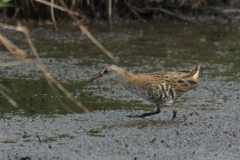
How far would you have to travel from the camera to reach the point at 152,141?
445 centimetres

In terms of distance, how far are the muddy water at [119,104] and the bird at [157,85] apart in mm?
256

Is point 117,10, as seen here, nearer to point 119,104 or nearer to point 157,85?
point 119,104

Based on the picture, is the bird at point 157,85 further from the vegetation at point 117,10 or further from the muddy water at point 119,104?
the vegetation at point 117,10

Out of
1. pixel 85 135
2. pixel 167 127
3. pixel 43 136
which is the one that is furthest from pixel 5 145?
pixel 167 127

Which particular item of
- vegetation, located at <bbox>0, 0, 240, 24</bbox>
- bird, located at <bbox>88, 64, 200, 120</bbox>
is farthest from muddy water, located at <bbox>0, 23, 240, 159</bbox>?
vegetation, located at <bbox>0, 0, 240, 24</bbox>

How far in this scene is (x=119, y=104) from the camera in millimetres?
5879

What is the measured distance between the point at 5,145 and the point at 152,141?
147cm

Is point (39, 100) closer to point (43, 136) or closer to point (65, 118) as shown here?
point (65, 118)

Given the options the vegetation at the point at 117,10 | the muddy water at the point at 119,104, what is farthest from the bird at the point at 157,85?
the vegetation at the point at 117,10

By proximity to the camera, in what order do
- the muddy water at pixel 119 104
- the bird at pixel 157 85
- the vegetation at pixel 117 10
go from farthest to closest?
the vegetation at pixel 117 10, the bird at pixel 157 85, the muddy water at pixel 119 104

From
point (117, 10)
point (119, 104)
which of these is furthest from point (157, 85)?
point (117, 10)

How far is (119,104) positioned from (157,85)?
30.6 inches

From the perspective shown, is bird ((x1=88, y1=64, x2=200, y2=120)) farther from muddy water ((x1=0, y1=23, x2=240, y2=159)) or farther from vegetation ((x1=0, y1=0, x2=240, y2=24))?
vegetation ((x1=0, y1=0, x2=240, y2=24))

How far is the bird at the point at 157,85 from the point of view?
17.4 ft
